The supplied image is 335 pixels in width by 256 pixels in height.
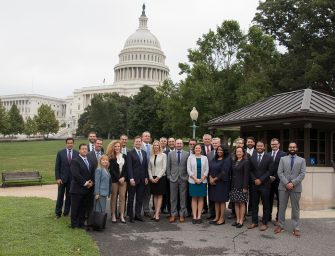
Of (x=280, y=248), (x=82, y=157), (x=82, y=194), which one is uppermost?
(x=82, y=157)

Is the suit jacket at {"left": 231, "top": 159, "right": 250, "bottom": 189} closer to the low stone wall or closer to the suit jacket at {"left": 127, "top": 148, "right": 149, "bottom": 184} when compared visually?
the suit jacket at {"left": 127, "top": 148, "right": 149, "bottom": 184}

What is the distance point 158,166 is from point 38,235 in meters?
3.43

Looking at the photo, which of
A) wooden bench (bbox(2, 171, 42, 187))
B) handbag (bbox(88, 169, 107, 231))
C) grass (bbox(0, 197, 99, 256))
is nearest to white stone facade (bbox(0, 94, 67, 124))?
wooden bench (bbox(2, 171, 42, 187))

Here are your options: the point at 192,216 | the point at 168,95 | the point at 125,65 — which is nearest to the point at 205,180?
the point at 192,216

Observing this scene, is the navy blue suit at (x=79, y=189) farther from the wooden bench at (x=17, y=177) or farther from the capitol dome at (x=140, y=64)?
the capitol dome at (x=140, y=64)

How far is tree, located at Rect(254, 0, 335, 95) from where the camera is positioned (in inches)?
1210

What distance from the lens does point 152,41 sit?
133 meters

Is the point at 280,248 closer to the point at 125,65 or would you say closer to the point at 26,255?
the point at 26,255

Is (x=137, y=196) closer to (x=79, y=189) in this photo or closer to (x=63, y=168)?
(x=79, y=189)

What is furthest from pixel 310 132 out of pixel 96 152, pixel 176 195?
pixel 96 152

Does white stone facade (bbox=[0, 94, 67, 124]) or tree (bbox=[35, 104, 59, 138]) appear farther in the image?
white stone facade (bbox=[0, 94, 67, 124])

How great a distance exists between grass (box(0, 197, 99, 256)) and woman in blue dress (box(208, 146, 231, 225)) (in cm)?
329

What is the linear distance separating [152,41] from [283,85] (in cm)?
10475

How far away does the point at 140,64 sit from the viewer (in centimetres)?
12494
